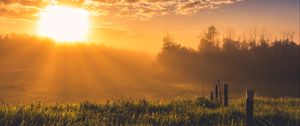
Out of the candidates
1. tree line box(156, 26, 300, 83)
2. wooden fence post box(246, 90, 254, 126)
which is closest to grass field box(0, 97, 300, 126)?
wooden fence post box(246, 90, 254, 126)

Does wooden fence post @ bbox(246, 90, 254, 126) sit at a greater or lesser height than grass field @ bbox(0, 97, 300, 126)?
greater

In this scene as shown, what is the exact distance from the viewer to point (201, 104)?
50.7 feet

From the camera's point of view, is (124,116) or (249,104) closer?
(249,104)

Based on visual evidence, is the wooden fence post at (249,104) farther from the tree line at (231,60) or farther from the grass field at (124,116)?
the tree line at (231,60)

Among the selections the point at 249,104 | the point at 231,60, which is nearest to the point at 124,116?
the point at 249,104

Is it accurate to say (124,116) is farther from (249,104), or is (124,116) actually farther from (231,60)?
(231,60)

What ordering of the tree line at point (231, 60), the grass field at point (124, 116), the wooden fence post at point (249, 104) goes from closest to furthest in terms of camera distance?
the wooden fence post at point (249, 104) < the grass field at point (124, 116) < the tree line at point (231, 60)

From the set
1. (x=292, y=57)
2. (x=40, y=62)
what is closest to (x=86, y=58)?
(x=40, y=62)

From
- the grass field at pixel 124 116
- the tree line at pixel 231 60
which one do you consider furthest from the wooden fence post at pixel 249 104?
the tree line at pixel 231 60

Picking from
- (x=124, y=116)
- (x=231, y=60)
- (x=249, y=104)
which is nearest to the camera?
(x=249, y=104)

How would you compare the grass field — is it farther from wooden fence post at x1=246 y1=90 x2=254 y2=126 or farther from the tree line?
the tree line

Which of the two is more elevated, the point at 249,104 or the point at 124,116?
the point at 249,104

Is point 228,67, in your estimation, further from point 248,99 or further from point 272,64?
point 248,99

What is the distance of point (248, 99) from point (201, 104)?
7229mm
